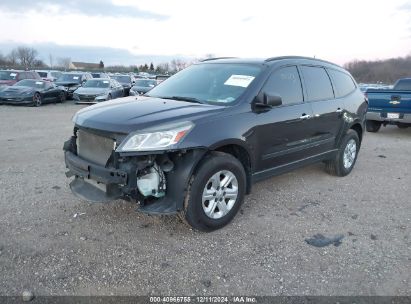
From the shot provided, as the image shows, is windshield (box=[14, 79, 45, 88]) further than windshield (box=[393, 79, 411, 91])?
Yes

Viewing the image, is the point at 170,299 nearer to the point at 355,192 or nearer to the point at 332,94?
the point at 355,192

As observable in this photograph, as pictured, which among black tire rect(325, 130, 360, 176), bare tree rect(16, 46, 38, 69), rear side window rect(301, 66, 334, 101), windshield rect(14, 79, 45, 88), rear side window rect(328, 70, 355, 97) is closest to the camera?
rear side window rect(301, 66, 334, 101)

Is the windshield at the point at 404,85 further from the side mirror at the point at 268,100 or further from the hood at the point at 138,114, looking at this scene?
the hood at the point at 138,114

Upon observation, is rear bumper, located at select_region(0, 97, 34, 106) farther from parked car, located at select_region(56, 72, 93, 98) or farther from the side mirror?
the side mirror

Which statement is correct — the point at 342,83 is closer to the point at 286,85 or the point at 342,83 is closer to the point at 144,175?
the point at 286,85

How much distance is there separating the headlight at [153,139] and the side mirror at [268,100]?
45.1 inches

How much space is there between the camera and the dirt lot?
298cm

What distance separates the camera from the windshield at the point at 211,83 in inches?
168

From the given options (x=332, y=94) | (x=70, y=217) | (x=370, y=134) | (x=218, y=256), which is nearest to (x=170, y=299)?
(x=218, y=256)

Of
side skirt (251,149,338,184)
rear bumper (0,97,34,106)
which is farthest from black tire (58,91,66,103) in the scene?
side skirt (251,149,338,184)

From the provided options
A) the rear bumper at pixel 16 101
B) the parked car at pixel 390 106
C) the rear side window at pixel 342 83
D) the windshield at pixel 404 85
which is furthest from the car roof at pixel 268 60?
the rear bumper at pixel 16 101

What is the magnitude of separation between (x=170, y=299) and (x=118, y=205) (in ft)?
6.09

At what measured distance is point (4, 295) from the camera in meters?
2.77

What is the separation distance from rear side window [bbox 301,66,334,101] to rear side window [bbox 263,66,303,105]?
0.71 ft
